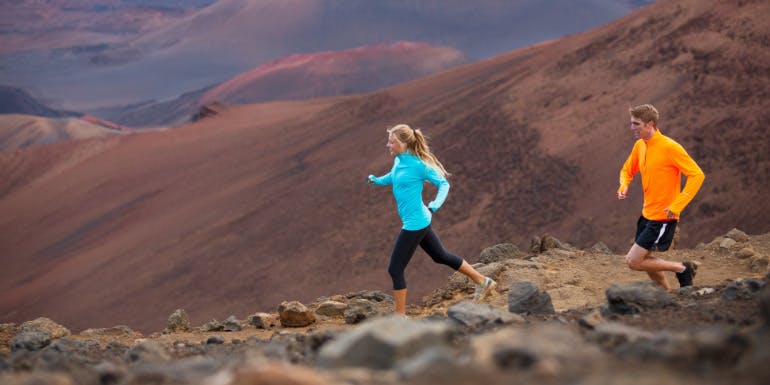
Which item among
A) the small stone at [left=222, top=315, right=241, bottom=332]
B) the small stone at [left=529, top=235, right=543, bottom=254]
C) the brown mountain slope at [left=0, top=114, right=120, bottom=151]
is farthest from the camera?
the brown mountain slope at [left=0, top=114, right=120, bottom=151]

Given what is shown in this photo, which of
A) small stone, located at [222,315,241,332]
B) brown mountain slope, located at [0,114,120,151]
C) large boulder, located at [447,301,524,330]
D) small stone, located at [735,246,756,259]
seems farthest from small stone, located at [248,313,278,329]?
brown mountain slope, located at [0,114,120,151]

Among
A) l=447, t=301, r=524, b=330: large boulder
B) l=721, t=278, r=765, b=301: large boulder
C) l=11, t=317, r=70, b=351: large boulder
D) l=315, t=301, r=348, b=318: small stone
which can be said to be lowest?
l=721, t=278, r=765, b=301: large boulder

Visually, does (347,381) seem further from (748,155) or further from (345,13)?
(345,13)

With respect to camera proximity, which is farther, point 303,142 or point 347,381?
point 303,142

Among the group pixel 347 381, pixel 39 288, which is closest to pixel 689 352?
pixel 347 381

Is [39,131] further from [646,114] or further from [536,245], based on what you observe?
[646,114]

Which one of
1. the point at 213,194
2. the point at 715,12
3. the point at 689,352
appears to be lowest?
the point at 689,352

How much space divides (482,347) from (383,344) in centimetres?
38

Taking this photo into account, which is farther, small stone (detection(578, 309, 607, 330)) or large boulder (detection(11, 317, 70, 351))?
large boulder (detection(11, 317, 70, 351))

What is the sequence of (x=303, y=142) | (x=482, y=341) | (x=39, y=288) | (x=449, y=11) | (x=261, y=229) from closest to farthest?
(x=482, y=341), (x=261, y=229), (x=39, y=288), (x=303, y=142), (x=449, y=11)

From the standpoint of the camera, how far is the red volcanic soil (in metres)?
63.7

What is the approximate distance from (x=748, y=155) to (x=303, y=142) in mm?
15727

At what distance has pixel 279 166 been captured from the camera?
24031mm

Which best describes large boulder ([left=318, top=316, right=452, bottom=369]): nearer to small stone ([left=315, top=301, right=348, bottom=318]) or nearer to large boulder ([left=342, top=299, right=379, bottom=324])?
large boulder ([left=342, top=299, right=379, bottom=324])
